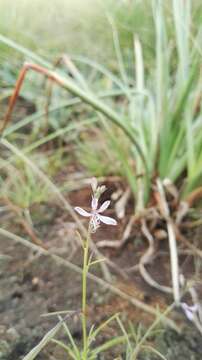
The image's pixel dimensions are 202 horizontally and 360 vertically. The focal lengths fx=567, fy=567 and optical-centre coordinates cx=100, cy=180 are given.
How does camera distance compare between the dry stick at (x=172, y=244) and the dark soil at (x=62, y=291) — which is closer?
the dark soil at (x=62, y=291)

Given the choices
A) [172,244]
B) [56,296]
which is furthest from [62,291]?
[172,244]

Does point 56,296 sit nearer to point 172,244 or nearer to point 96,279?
point 96,279

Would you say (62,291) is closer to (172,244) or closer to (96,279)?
(96,279)

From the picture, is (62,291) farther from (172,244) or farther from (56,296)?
(172,244)

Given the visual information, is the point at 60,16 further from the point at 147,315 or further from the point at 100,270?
the point at 147,315

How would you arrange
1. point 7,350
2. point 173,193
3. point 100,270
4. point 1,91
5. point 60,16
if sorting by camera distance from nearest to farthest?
point 7,350, point 100,270, point 173,193, point 1,91, point 60,16

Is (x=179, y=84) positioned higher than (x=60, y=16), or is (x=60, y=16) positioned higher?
(x=60, y=16)

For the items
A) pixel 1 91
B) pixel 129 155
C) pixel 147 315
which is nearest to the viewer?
pixel 147 315

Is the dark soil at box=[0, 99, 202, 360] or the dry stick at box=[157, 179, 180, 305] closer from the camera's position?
the dark soil at box=[0, 99, 202, 360]

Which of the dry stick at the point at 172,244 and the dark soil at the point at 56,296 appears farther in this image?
the dry stick at the point at 172,244

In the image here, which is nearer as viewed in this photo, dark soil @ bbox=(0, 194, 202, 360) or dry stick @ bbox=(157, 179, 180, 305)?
dark soil @ bbox=(0, 194, 202, 360)

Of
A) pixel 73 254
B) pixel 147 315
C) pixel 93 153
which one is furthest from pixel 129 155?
pixel 147 315
